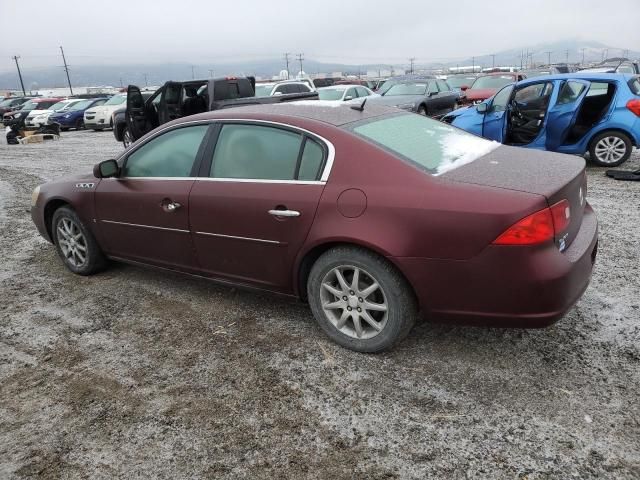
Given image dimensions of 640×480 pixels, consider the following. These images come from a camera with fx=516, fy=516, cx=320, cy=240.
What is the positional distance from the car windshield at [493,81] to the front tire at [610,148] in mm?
9607

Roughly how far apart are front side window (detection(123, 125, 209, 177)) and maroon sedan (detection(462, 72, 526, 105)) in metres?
14.2

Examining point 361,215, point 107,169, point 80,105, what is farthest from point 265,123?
point 80,105

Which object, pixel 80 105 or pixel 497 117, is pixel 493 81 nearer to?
pixel 497 117

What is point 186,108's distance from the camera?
1084cm

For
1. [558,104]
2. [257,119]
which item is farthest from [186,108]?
[257,119]

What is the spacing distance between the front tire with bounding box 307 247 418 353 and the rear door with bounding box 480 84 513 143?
652 centimetres

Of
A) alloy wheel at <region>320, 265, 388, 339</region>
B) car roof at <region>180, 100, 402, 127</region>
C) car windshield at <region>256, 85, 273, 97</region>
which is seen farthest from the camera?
car windshield at <region>256, 85, 273, 97</region>

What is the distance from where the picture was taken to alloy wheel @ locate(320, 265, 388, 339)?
3.08 meters

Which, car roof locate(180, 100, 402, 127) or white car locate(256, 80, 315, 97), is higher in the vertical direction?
car roof locate(180, 100, 402, 127)

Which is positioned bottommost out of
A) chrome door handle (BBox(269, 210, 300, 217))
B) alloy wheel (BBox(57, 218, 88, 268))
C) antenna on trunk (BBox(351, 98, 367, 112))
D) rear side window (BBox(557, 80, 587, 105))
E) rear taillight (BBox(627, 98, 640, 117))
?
alloy wheel (BBox(57, 218, 88, 268))

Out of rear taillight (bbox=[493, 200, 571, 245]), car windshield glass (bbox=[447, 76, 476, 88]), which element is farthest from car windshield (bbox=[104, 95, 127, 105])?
rear taillight (bbox=[493, 200, 571, 245])

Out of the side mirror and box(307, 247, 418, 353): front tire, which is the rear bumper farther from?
the side mirror

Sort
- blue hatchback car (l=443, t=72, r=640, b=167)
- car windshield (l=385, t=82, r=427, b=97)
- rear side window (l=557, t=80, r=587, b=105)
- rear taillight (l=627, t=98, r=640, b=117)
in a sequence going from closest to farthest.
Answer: rear taillight (l=627, t=98, r=640, b=117)
blue hatchback car (l=443, t=72, r=640, b=167)
rear side window (l=557, t=80, r=587, b=105)
car windshield (l=385, t=82, r=427, b=97)

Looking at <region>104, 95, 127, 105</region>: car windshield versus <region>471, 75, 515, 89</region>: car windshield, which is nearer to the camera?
<region>471, 75, 515, 89</region>: car windshield
